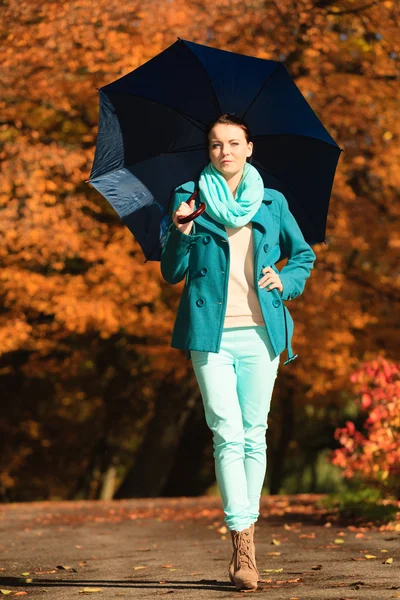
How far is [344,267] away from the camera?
1700 cm

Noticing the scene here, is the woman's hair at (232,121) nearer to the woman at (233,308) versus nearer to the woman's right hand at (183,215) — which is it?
the woman at (233,308)

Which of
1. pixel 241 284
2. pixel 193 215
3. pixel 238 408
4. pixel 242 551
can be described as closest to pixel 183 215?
pixel 193 215

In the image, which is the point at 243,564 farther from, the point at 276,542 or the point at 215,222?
the point at 276,542

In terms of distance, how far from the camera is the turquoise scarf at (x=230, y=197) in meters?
4.78

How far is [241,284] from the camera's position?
483 cm

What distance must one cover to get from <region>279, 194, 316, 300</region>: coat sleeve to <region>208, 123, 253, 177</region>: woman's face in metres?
0.33

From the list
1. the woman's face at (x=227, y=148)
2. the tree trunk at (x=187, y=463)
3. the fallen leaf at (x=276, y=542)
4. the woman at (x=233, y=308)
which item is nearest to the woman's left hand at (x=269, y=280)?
the woman at (x=233, y=308)

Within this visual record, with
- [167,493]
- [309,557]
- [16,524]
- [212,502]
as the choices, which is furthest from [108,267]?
[309,557]

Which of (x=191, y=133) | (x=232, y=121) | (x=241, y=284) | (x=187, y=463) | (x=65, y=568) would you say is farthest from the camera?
(x=187, y=463)

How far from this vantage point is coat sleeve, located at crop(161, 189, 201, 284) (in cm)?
478

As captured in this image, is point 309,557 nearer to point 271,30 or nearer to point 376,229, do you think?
point 271,30

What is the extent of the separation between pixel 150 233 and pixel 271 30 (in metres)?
9.44

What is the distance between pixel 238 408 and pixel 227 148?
121cm

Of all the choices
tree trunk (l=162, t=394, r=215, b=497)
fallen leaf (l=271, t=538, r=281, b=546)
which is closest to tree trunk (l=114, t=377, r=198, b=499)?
tree trunk (l=162, t=394, r=215, b=497)
